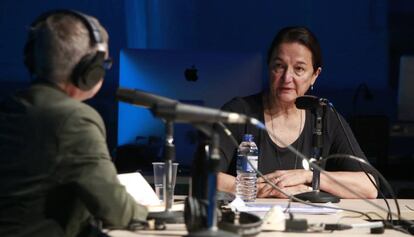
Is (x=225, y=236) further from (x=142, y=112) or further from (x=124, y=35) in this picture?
(x=124, y=35)

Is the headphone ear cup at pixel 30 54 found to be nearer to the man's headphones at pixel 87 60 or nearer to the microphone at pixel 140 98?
the man's headphones at pixel 87 60

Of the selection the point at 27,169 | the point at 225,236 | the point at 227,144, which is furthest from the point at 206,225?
the point at 227,144

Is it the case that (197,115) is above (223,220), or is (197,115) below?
above

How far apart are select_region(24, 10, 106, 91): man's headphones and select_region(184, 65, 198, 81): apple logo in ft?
3.17

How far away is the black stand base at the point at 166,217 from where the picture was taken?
5.30 ft

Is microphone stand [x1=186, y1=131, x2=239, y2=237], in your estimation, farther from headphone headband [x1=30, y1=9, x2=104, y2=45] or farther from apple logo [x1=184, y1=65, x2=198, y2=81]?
apple logo [x1=184, y1=65, x2=198, y2=81]

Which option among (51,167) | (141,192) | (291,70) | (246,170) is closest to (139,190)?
(141,192)

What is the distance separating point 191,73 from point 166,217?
0.92 meters

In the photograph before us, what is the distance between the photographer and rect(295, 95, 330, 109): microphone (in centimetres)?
198

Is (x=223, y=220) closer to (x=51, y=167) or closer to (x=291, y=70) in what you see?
(x=51, y=167)

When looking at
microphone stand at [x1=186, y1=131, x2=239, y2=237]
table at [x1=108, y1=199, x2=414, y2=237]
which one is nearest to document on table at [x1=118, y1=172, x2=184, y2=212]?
table at [x1=108, y1=199, x2=414, y2=237]

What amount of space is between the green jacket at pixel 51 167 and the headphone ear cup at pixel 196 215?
167mm

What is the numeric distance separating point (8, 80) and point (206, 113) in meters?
3.53

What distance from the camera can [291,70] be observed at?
2383 millimetres
